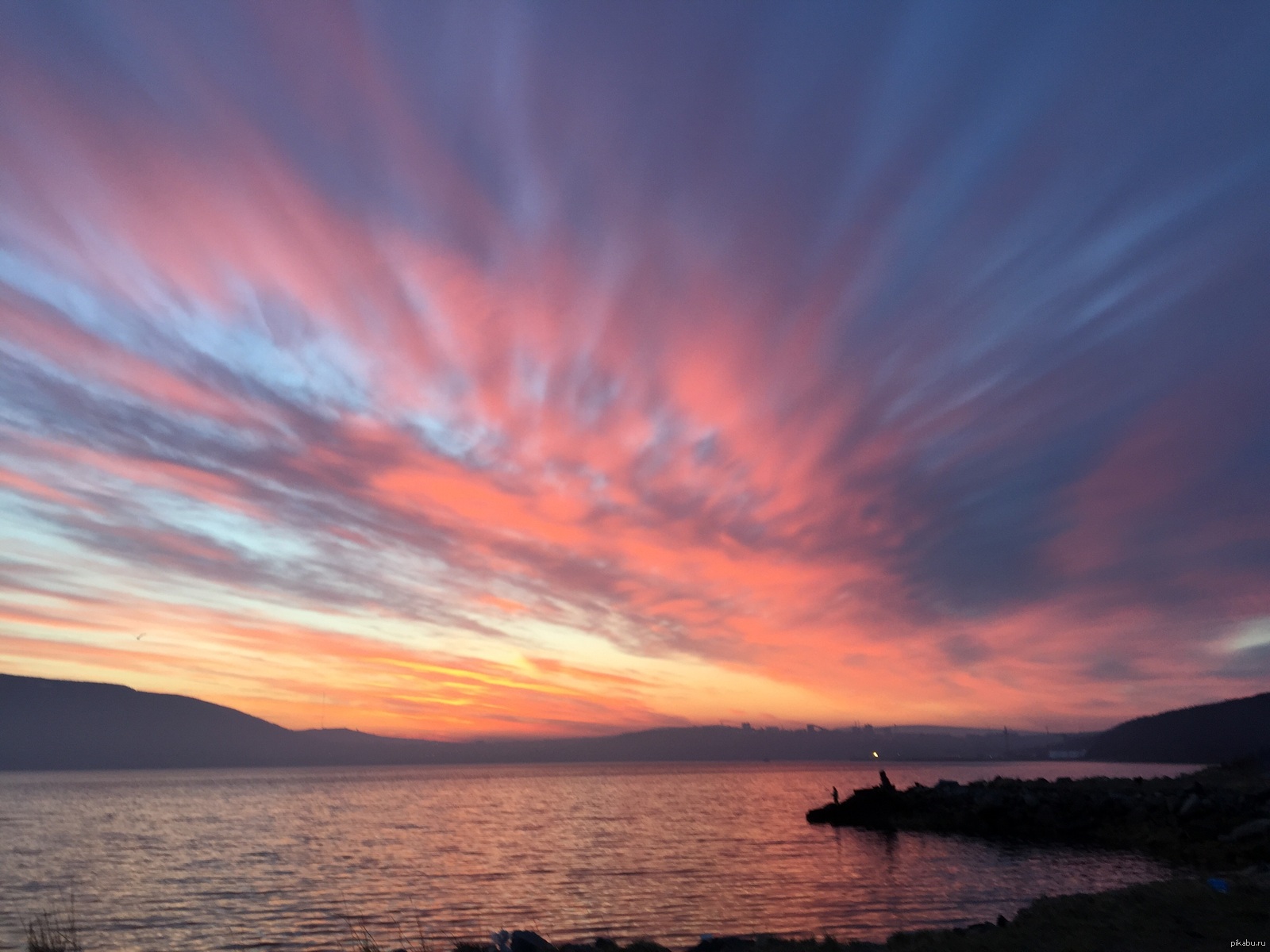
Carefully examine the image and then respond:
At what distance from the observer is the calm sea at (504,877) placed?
27.3m

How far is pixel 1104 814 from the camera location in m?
52.5

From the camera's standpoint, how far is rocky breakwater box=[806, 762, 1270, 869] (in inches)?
1527

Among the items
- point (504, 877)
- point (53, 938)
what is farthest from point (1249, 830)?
point (53, 938)

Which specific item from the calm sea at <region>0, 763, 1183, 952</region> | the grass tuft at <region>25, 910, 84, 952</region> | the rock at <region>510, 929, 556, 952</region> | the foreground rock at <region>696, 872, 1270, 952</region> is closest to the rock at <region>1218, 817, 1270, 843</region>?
the calm sea at <region>0, 763, 1183, 952</region>

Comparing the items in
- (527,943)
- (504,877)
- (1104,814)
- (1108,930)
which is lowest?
(504,877)

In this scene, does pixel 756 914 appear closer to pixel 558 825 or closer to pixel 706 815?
pixel 558 825

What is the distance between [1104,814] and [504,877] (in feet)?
143

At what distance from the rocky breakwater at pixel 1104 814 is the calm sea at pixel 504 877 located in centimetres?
401

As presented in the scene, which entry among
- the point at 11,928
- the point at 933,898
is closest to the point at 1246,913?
the point at 933,898

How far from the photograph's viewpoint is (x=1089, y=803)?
54.9 m

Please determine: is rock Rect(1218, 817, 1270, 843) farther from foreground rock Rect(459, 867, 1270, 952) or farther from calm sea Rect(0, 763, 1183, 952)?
foreground rock Rect(459, 867, 1270, 952)

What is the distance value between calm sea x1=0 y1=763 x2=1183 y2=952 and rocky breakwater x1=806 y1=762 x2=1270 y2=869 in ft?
13.2

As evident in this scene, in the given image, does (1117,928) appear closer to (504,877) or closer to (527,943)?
(527,943)

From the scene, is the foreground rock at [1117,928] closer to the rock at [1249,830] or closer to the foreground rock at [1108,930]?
the foreground rock at [1108,930]
